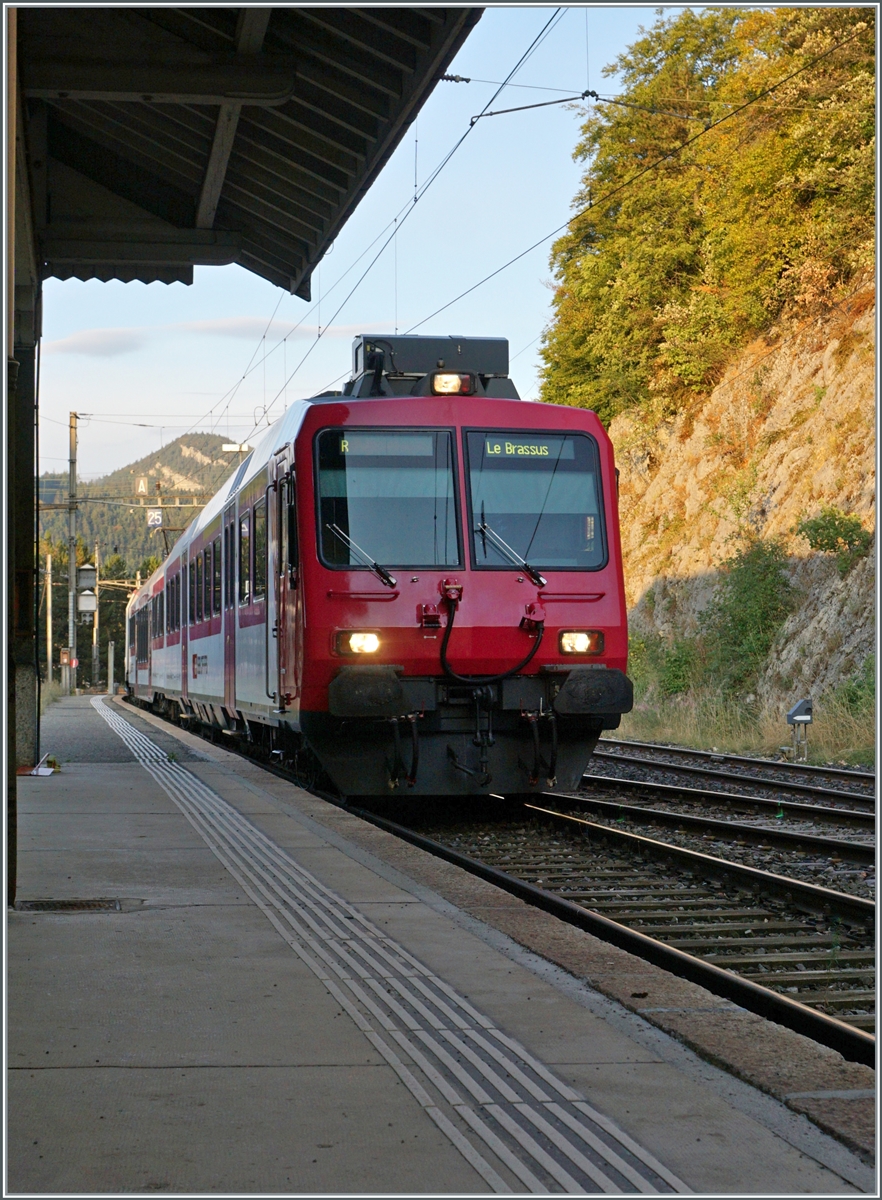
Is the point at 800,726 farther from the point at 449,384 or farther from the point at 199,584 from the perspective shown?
the point at 449,384

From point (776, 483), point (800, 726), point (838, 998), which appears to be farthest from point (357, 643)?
point (776, 483)

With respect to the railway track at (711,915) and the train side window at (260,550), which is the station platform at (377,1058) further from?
the train side window at (260,550)

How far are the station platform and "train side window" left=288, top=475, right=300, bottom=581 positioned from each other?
154 inches

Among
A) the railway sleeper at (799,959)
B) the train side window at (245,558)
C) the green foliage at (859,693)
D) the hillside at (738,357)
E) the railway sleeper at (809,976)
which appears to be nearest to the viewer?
the railway sleeper at (809,976)

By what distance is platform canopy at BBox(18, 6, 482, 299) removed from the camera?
9.62 meters

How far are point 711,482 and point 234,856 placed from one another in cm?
2565

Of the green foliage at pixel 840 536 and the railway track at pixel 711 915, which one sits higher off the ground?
the green foliage at pixel 840 536

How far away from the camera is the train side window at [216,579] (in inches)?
679

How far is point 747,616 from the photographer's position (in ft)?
85.5

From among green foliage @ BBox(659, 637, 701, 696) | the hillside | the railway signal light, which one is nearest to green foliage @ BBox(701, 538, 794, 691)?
the hillside

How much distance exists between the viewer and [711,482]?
32.6m

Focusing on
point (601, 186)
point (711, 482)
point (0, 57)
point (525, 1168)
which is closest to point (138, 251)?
point (0, 57)

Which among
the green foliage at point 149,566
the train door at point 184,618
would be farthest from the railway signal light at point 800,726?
the green foliage at point 149,566

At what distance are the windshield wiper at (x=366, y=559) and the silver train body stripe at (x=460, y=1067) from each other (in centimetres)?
373
